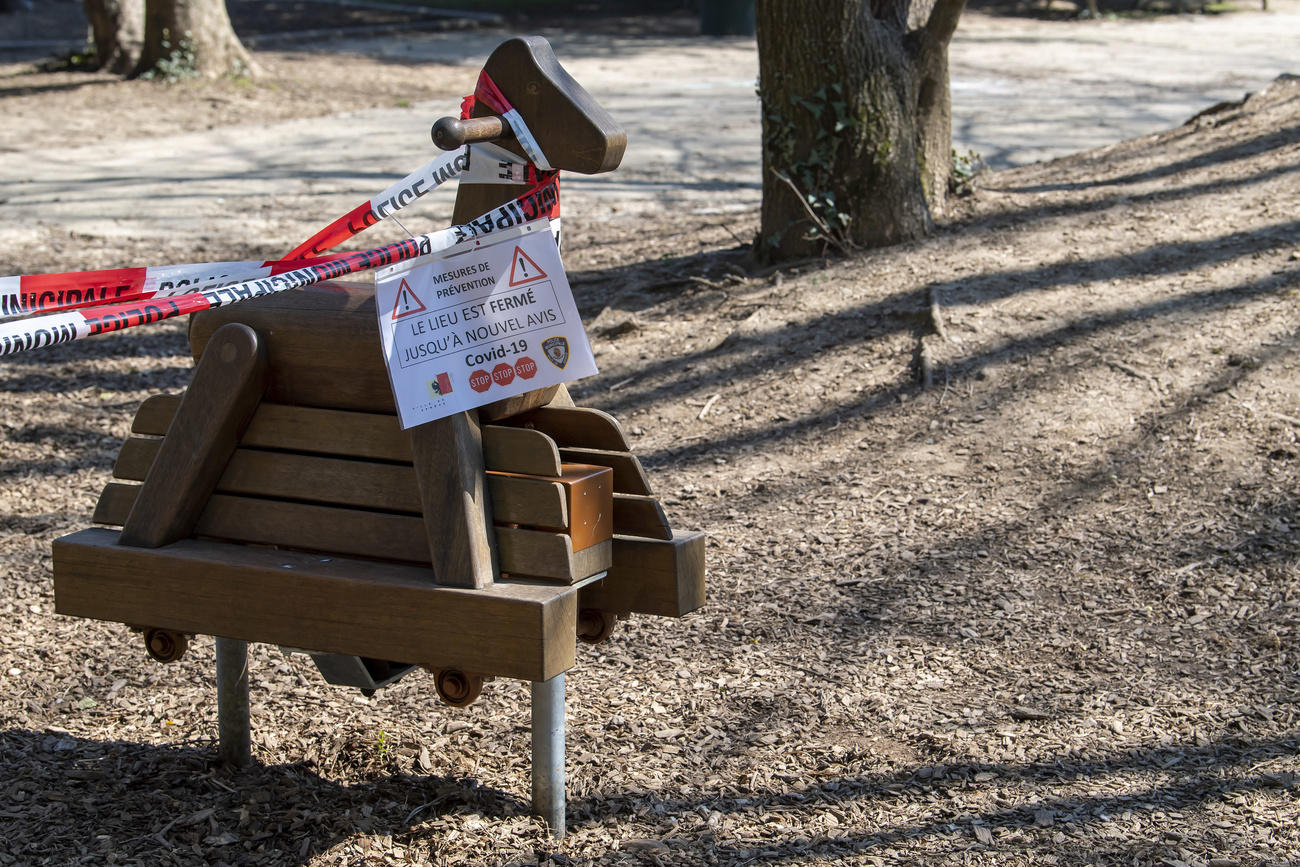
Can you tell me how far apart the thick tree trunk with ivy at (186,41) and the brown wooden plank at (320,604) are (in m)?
12.9

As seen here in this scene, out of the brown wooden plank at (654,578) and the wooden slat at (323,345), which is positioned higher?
the wooden slat at (323,345)

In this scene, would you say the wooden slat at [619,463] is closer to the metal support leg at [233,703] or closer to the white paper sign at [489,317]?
the white paper sign at [489,317]

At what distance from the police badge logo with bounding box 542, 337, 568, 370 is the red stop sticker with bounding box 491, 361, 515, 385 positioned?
0.07 meters

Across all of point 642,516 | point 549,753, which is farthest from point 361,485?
point 549,753

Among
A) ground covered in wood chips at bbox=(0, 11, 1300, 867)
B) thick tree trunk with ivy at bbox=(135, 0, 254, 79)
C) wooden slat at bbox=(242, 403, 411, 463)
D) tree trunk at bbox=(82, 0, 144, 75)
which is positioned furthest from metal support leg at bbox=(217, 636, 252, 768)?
tree trunk at bbox=(82, 0, 144, 75)

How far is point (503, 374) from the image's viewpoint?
95.8 inches

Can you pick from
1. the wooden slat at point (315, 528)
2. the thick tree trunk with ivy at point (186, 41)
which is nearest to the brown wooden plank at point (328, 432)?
the wooden slat at point (315, 528)

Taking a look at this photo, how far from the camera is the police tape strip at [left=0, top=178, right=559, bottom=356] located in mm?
2278

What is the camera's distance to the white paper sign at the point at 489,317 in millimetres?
2389

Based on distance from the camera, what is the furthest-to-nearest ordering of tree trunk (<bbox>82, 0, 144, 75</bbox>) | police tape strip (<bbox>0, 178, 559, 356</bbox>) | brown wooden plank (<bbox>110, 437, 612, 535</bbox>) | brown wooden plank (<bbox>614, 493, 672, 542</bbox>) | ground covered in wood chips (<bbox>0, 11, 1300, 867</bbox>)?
tree trunk (<bbox>82, 0, 144, 75</bbox>)
ground covered in wood chips (<bbox>0, 11, 1300, 867</bbox>)
brown wooden plank (<bbox>614, 493, 672, 542</bbox>)
brown wooden plank (<bbox>110, 437, 612, 535</bbox>)
police tape strip (<bbox>0, 178, 559, 356</bbox>)

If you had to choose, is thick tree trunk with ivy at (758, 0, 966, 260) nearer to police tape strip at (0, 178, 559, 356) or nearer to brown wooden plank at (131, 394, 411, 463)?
police tape strip at (0, 178, 559, 356)

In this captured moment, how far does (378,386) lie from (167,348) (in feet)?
14.9

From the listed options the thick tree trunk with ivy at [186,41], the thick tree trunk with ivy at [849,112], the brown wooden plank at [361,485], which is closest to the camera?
the brown wooden plank at [361,485]

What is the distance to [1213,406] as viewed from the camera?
4.57 metres
